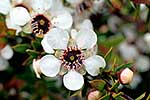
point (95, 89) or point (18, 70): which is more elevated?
point (95, 89)

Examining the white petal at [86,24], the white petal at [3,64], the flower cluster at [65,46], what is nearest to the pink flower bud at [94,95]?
the flower cluster at [65,46]

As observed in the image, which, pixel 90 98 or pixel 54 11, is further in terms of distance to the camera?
pixel 54 11

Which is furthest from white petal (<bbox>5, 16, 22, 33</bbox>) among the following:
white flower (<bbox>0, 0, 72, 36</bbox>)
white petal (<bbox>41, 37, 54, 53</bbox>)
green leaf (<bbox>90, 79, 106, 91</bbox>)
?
green leaf (<bbox>90, 79, 106, 91</bbox>)

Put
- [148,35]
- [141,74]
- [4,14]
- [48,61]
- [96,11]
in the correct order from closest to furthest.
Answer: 1. [48,61]
2. [4,14]
3. [96,11]
4. [148,35]
5. [141,74]

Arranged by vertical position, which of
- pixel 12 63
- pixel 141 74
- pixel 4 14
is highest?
pixel 4 14

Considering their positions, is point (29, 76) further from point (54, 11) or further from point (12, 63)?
point (54, 11)

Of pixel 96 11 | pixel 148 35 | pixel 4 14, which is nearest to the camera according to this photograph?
pixel 4 14

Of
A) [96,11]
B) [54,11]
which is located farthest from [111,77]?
[96,11]

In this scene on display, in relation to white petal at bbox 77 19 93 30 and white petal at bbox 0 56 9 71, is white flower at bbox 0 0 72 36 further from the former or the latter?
white petal at bbox 0 56 9 71
